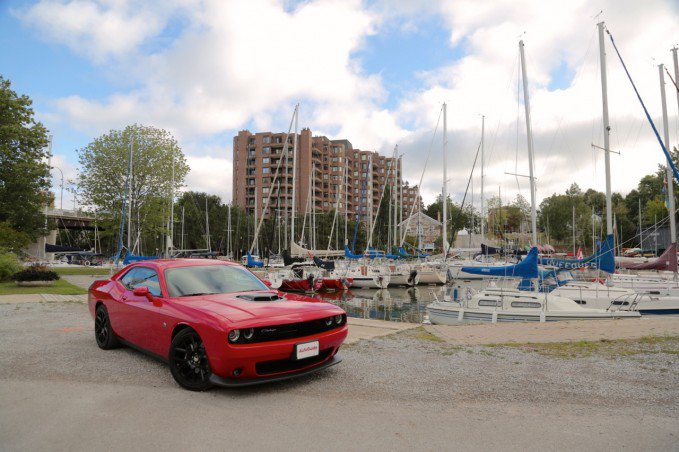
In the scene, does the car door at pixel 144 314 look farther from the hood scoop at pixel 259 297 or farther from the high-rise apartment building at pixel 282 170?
the high-rise apartment building at pixel 282 170

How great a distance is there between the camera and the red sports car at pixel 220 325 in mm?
4562

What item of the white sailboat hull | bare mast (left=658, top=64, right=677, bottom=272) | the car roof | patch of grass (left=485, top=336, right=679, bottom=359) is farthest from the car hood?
bare mast (left=658, top=64, right=677, bottom=272)

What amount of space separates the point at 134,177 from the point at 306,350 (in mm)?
37867

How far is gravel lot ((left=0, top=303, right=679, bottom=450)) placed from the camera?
365 cm

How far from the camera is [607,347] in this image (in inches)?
296

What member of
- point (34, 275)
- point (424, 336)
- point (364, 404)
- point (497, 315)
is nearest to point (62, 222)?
point (34, 275)

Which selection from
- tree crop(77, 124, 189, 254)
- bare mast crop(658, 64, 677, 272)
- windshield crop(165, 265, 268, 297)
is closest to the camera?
windshield crop(165, 265, 268, 297)

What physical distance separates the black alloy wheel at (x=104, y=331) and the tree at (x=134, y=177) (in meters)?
32.4

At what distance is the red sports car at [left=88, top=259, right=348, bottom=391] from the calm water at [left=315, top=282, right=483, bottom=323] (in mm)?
10907

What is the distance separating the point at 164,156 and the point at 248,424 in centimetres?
3950

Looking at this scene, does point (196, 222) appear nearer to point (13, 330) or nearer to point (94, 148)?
point (94, 148)

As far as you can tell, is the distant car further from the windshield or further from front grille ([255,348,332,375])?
front grille ([255,348,332,375])

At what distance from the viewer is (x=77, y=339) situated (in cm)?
779

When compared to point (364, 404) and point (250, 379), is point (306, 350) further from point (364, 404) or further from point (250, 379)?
point (364, 404)
